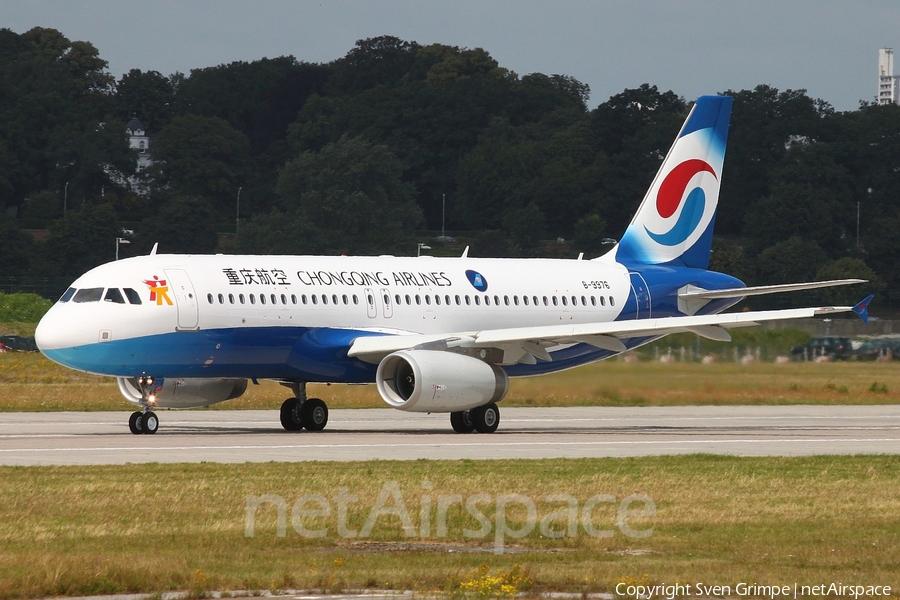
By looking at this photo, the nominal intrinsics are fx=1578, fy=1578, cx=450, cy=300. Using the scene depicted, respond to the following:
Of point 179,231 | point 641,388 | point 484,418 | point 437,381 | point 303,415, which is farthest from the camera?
point 179,231

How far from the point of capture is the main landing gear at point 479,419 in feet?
111

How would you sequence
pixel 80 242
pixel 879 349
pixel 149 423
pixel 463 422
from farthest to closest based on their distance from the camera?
1. pixel 80 242
2. pixel 879 349
3. pixel 463 422
4. pixel 149 423

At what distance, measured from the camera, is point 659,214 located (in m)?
41.6

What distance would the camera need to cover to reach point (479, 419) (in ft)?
111

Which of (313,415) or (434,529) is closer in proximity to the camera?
(434,529)

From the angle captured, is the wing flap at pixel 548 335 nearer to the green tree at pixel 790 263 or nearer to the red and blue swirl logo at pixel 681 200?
the red and blue swirl logo at pixel 681 200

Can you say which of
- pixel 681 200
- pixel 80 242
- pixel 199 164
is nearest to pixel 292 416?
pixel 681 200

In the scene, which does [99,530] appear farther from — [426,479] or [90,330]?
[90,330]

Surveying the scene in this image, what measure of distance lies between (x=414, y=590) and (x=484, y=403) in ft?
64.9

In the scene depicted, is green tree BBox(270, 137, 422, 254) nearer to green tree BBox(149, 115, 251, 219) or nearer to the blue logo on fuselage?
green tree BBox(149, 115, 251, 219)

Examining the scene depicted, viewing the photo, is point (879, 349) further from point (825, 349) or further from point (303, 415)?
point (303, 415)

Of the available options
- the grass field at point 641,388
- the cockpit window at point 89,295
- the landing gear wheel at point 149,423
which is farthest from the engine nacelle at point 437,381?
the cockpit window at point 89,295

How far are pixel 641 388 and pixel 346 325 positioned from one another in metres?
10.3

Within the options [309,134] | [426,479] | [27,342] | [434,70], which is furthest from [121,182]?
[426,479]
